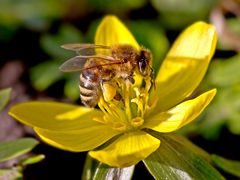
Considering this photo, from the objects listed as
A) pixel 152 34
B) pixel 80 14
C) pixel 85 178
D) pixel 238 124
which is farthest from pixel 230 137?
pixel 80 14

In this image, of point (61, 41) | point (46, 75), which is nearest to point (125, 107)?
point (46, 75)

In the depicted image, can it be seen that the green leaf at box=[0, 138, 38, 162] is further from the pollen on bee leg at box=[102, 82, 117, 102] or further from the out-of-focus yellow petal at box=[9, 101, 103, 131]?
the pollen on bee leg at box=[102, 82, 117, 102]

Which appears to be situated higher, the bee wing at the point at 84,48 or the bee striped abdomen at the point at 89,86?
the bee wing at the point at 84,48

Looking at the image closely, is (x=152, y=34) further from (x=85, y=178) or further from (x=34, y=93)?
(x=85, y=178)

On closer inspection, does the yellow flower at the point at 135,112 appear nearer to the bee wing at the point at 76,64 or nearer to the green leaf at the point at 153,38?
the bee wing at the point at 76,64

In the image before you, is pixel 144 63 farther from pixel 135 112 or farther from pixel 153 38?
pixel 153 38

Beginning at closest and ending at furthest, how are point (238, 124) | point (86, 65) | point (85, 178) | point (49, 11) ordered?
point (86, 65) < point (85, 178) < point (238, 124) < point (49, 11)

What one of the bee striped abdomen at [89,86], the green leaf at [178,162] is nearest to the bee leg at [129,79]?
the bee striped abdomen at [89,86]
